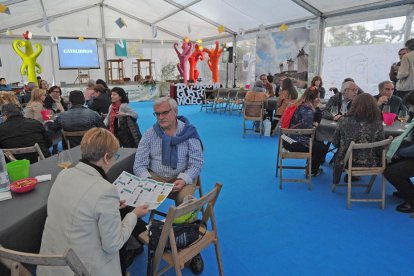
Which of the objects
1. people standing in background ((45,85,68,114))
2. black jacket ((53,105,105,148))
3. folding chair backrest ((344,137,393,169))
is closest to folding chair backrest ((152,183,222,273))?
folding chair backrest ((344,137,393,169))

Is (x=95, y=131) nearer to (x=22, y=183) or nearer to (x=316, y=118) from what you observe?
(x=22, y=183)

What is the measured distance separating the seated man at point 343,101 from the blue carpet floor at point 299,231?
783 mm

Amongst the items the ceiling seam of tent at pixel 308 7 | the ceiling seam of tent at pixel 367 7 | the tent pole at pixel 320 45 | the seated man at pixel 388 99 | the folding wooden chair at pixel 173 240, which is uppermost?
the ceiling seam of tent at pixel 308 7

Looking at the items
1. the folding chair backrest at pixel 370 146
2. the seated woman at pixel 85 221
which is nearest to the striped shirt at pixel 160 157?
the seated woman at pixel 85 221

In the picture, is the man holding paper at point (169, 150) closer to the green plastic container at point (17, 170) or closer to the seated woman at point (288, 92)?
the green plastic container at point (17, 170)

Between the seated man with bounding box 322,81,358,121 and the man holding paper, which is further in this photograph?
the seated man with bounding box 322,81,358,121

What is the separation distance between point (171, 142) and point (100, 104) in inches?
113

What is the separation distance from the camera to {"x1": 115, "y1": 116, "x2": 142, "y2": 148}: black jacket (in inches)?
132

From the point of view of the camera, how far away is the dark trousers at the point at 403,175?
281cm

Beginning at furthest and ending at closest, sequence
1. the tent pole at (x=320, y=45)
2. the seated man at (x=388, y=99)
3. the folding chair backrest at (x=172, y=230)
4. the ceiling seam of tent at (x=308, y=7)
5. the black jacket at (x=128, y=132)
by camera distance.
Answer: the tent pole at (x=320, y=45)
the ceiling seam of tent at (x=308, y=7)
the seated man at (x=388, y=99)
the black jacket at (x=128, y=132)
the folding chair backrest at (x=172, y=230)

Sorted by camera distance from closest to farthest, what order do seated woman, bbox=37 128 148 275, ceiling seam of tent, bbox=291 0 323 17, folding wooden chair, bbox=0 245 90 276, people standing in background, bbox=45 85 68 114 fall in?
folding wooden chair, bbox=0 245 90 276, seated woman, bbox=37 128 148 275, people standing in background, bbox=45 85 68 114, ceiling seam of tent, bbox=291 0 323 17

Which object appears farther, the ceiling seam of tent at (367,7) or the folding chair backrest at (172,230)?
the ceiling seam of tent at (367,7)

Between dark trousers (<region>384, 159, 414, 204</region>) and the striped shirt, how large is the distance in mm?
1890

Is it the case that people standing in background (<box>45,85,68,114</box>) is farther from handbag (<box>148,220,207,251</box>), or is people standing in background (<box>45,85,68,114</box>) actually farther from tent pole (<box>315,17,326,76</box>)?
tent pole (<box>315,17,326,76</box>)
